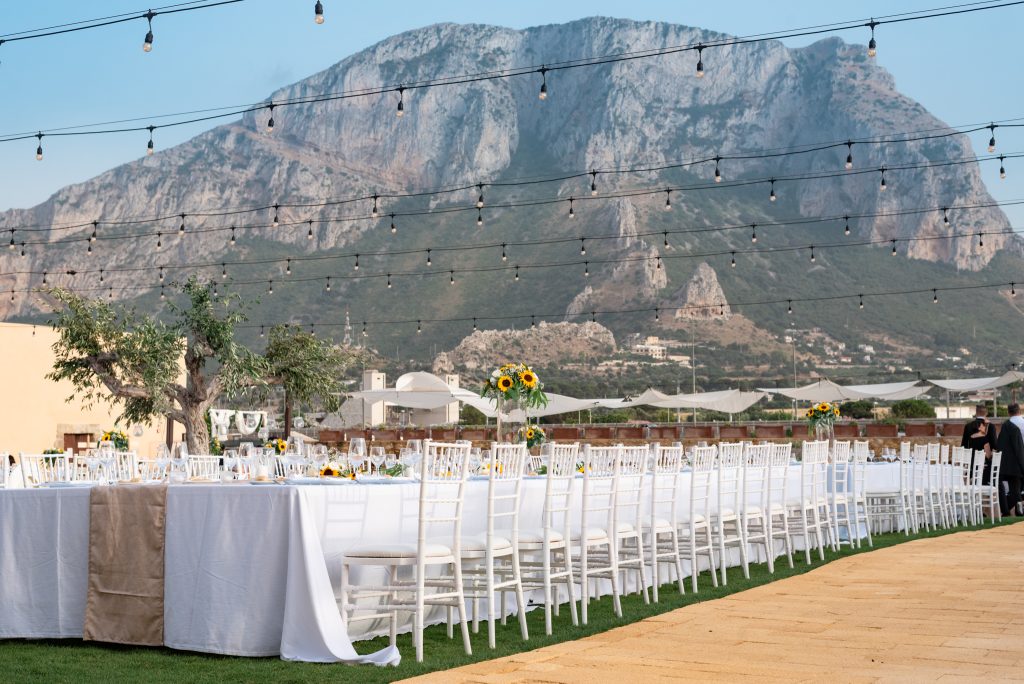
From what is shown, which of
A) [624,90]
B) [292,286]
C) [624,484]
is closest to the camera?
[624,484]

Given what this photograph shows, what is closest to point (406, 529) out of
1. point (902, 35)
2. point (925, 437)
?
point (925, 437)

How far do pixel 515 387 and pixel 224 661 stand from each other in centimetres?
437

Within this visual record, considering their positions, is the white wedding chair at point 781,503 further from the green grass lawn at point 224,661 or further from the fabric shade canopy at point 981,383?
the fabric shade canopy at point 981,383

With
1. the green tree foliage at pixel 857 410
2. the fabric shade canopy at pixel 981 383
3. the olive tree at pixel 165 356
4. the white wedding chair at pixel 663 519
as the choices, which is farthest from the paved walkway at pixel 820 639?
the green tree foliage at pixel 857 410

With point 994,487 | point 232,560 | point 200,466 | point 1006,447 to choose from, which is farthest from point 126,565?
point 1006,447

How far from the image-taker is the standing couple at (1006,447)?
41.1 feet

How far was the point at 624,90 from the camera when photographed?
231ft

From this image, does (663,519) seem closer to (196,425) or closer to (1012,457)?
(1012,457)

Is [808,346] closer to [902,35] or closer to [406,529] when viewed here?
[902,35]

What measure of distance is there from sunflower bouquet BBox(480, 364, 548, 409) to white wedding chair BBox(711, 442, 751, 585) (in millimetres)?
1401

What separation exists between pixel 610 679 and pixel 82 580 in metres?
2.37

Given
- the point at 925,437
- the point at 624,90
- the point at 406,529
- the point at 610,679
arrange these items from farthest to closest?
the point at 624,90 → the point at 925,437 → the point at 406,529 → the point at 610,679

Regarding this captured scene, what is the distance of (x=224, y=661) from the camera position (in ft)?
14.3

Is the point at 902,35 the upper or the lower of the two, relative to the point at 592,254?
upper
